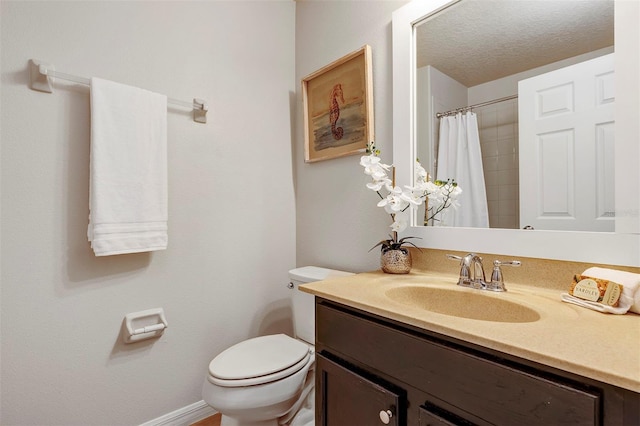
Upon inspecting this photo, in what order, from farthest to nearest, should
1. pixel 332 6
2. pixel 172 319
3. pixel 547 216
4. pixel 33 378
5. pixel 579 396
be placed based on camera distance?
pixel 332 6 → pixel 172 319 → pixel 33 378 → pixel 547 216 → pixel 579 396

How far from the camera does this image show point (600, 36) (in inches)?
34.9

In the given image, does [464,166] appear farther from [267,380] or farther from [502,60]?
[267,380]

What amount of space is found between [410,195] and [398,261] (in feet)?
0.88

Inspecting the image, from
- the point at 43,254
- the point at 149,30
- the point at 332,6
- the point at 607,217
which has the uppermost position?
the point at 332,6

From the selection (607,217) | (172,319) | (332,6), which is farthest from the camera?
(332,6)

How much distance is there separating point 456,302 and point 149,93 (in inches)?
59.6

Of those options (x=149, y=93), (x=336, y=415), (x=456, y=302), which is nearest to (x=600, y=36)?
(x=456, y=302)

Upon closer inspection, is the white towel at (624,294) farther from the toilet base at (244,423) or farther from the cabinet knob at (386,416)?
the toilet base at (244,423)

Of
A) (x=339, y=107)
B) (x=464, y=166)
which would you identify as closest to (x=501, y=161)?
(x=464, y=166)

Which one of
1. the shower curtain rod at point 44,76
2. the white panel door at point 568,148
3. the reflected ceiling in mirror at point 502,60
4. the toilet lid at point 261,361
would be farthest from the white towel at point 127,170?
the white panel door at point 568,148

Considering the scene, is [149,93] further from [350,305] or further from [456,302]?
[456,302]

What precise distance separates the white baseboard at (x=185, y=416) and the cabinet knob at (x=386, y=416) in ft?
3.90

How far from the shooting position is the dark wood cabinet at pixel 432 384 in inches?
20.7

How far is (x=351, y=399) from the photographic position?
35.1 inches
